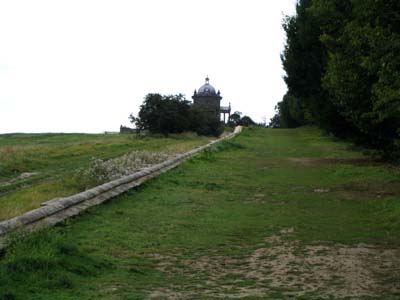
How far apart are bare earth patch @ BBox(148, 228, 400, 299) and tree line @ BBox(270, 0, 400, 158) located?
3482 millimetres

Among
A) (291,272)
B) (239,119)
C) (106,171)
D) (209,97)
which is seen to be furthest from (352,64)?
(239,119)

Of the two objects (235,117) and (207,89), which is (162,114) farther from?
(235,117)

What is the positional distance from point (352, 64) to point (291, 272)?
1017cm

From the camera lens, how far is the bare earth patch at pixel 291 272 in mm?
6602

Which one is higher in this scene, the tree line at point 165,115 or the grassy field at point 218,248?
the tree line at point 165,115

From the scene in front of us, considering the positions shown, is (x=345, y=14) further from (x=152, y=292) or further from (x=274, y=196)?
(x=152, y=292)

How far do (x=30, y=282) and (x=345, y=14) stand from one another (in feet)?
42.8

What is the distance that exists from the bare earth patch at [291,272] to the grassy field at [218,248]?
12mm

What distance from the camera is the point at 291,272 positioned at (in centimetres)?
754

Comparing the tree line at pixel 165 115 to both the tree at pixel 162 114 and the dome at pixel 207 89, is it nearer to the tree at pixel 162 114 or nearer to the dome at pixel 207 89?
the tree at pixel 162 114

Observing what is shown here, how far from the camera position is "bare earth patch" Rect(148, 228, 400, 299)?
6.60m

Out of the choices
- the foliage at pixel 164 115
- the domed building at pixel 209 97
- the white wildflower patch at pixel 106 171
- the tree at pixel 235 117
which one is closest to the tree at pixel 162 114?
the foliage at pixel 164 115

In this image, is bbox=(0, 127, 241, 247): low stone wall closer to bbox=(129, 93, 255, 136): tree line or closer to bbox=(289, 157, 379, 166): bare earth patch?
bbox=(289, 157, 379, 166): bare earth patch

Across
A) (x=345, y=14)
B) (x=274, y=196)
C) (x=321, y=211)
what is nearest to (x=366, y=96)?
(x=345, y=14)
